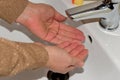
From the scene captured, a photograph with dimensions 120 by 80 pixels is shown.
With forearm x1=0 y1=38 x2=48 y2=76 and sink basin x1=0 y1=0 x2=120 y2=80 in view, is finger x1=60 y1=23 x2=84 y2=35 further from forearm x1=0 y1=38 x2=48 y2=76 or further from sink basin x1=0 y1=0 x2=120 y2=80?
forearm x1=0 y1=38 x2=48 y2=76

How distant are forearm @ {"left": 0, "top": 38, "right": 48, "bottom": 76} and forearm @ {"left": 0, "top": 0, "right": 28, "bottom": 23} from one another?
5.4 inches

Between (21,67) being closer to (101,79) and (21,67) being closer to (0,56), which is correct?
(0,56)

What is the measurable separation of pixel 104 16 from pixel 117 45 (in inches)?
2.7

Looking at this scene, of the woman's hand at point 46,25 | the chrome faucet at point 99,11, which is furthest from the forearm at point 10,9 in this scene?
the chrome faucet at point 99,11

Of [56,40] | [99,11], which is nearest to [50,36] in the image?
[56,40]

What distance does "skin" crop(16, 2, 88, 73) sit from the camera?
25.7 inches

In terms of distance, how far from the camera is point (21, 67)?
539mm

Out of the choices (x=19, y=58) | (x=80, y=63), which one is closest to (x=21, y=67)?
(x=19, y=58)

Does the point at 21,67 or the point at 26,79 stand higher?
the point at 21,67

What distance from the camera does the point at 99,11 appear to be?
23.5 inches

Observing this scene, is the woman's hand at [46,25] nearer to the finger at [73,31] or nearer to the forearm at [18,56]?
the finger at [73,31]

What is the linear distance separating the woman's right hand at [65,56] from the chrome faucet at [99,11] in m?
0.08

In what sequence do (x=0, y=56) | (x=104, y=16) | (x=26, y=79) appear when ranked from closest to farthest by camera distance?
(x=0, y=56) → (x=104, y=16) → (x=26, y=79)

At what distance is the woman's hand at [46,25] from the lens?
2.23 ft
